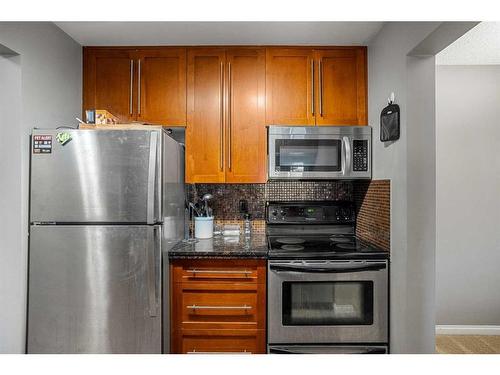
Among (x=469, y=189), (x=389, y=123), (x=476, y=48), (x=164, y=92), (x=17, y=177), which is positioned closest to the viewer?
(x=17, y=177)

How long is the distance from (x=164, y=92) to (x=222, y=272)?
4.43ft

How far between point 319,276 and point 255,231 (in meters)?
0.79

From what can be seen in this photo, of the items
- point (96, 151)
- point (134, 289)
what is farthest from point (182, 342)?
point (96, 151)

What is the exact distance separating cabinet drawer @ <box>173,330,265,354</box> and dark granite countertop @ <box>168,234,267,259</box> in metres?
0.46

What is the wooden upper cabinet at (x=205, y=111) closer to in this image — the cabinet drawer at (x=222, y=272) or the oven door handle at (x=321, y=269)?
the cabinet drawer at (x=222, y=272)

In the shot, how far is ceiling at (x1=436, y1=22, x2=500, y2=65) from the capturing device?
2.25 m

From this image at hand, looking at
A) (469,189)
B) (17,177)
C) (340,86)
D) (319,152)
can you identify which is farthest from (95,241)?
(469,189)

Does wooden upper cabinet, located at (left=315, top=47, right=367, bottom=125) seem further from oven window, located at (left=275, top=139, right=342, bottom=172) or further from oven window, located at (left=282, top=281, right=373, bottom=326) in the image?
oven window, located at (left=282, top=281, right=373, bottom=326)

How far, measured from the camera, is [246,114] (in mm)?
2449

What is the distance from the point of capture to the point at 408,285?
1853 millimetres

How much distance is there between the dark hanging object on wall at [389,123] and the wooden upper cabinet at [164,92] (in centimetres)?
136

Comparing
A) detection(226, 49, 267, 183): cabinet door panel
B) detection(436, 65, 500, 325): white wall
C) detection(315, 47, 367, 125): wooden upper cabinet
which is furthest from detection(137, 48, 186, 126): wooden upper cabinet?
detection(436, 65, 500, 325): white wall

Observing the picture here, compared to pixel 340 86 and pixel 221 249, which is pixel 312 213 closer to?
pixel 221 249
